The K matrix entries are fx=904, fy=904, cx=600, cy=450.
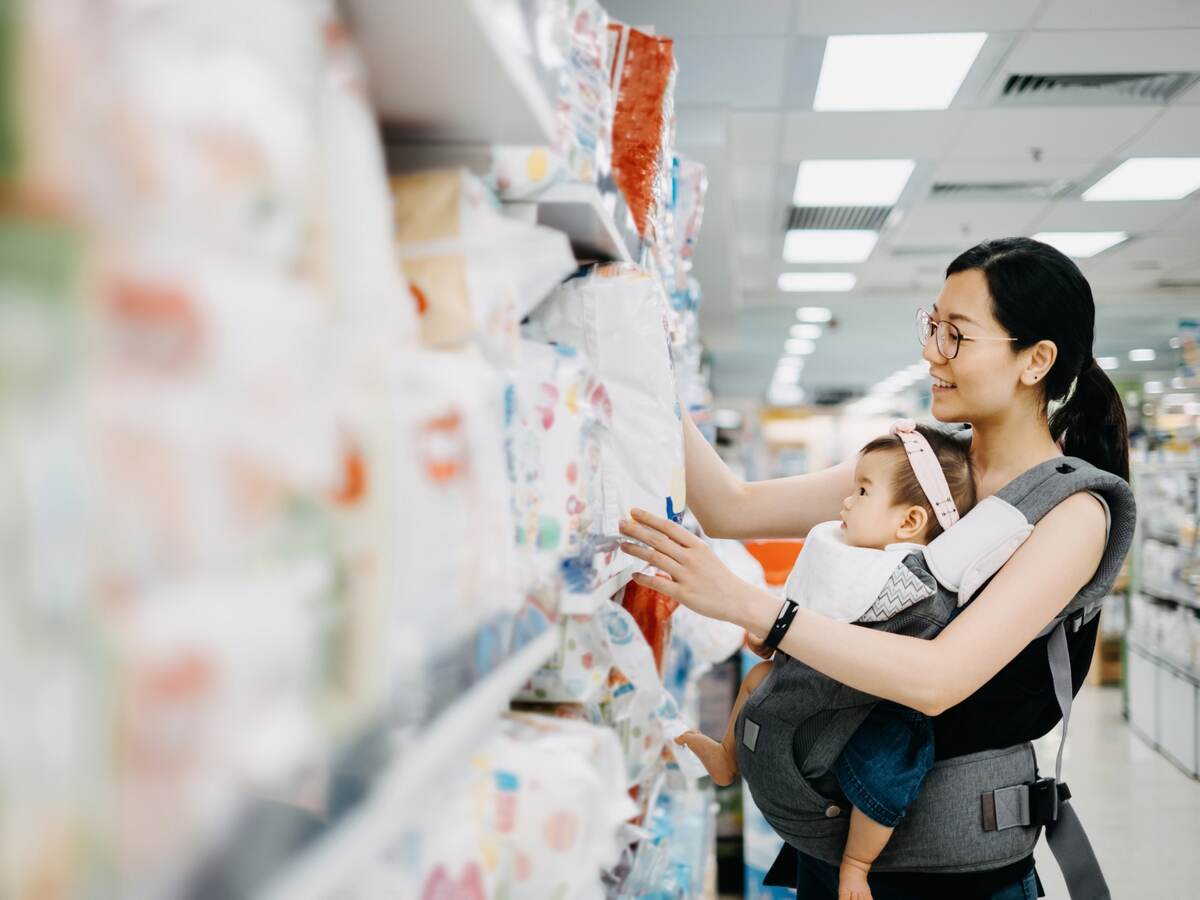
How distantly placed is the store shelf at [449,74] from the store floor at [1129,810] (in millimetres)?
3850

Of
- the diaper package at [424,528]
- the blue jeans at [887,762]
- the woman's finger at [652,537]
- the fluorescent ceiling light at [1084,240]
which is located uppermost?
the fluorescent ceiling light at [1084,240]

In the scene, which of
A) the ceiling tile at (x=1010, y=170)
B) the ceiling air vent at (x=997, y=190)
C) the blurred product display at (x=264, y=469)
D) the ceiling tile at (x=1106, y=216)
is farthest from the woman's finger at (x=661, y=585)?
the ceiling tile at (x=1106, y=216)

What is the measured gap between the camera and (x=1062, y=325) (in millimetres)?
1614

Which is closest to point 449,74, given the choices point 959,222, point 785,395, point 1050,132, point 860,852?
point 860,852

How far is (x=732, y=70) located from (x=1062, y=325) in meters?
2.88

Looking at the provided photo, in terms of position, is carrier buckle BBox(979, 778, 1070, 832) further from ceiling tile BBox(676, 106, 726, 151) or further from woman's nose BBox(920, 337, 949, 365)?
ceiling tile BBox(676, 106, 726, 151)

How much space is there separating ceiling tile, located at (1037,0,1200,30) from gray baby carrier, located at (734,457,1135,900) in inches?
113

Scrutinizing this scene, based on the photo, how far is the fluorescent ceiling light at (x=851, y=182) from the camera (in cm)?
536

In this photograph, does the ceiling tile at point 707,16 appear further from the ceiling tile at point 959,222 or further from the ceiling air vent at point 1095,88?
the ceiling tile at point 959,222

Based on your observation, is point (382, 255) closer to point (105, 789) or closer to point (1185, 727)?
point (105, 789)

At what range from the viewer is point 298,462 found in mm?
428

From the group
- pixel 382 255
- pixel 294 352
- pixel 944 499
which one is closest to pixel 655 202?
pixel 944 499

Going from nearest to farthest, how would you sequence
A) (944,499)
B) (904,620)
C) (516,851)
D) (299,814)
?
(299,814)
(516,851)
(904,620)
(944,499)

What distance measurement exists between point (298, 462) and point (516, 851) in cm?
50
